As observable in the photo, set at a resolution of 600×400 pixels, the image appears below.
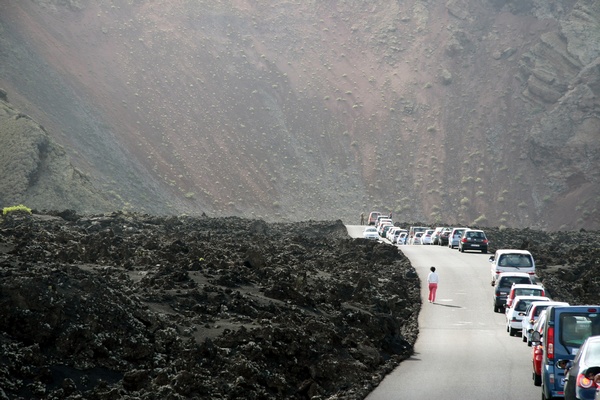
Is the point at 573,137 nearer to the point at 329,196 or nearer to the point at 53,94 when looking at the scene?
the point at 329,196

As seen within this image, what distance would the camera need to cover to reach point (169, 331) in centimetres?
1900

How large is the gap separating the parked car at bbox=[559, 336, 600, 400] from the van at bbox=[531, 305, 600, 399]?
2252 mm

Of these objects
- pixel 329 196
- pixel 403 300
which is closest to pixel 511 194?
pixel 329 196

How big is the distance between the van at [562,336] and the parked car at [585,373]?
225 centimetres

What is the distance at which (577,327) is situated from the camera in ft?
52.7

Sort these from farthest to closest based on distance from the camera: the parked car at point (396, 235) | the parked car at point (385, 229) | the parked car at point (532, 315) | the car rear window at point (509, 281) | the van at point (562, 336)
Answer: the parked car at point (385, 229)
the parked car at point (396, 235)
the car rear window at point (509, 281)
the parked car at point (532, 315)
the van at point (562, 336)

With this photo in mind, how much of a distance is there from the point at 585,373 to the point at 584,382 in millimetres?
126

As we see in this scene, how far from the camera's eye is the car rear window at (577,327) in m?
16.0

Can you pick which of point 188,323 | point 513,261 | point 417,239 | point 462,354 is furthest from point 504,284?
point 417,239

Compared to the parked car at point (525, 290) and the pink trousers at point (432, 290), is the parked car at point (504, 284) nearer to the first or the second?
the parked car at point (525, 290)

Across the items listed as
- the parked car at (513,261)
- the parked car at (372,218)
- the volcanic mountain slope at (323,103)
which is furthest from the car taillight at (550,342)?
the volcanic mountain slope at (323,103)

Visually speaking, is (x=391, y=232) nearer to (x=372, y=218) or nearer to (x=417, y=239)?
(x=417, y=239)

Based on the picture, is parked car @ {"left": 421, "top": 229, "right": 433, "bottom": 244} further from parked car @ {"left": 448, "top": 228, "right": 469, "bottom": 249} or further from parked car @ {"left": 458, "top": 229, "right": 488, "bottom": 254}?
parked car @ {"left": 458, "top": 229, "right": 488, "bottom": 254}

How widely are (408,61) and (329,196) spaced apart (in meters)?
24.6
